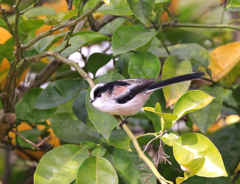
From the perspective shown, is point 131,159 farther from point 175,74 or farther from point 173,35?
point 173,35

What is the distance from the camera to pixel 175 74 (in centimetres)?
124

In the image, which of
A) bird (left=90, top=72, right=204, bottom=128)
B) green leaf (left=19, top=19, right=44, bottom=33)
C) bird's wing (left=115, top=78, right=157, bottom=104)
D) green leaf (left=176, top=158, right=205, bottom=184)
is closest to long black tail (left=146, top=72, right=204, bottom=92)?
bird (left=90, top=72, right=204, bottom=128)

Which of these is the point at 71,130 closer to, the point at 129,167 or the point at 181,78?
the point at 129,167

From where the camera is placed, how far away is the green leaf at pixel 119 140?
38.7 inches

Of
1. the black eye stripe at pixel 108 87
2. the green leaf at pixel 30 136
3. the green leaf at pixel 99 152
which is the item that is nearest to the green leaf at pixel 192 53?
the black eye stripe at pixel 108 87

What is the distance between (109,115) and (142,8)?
491 mm

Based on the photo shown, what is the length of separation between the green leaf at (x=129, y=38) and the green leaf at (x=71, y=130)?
19.9 inches

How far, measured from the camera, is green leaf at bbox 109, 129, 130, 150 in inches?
38.7

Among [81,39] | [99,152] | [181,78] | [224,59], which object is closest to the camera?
[99,152]

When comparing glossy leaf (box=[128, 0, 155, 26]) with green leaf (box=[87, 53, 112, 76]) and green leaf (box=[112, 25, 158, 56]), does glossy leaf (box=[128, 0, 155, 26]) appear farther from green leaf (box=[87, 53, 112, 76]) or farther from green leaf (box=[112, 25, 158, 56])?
green leaf (box=[87, 53, 112, 76])

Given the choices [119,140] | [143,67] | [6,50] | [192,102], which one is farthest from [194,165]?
[6,50]

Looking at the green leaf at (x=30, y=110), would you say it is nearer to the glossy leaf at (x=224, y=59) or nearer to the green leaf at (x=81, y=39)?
the green leaf at (x=81, y=39)

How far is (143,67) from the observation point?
1.20 metres

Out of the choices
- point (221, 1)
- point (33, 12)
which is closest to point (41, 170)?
point (33, 12)
